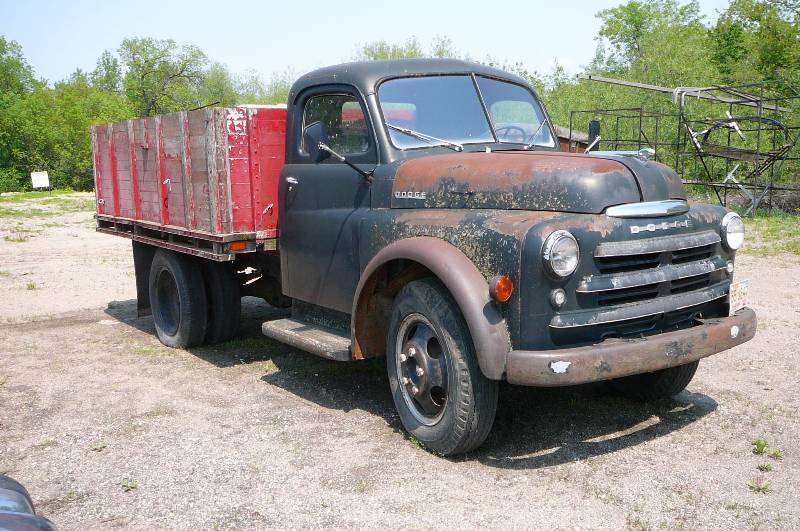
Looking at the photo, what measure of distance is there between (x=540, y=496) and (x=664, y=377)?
5.03 ft

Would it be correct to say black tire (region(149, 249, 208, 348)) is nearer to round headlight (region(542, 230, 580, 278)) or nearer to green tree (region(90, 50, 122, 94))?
round headlight (region(542, 230, 580, 278))

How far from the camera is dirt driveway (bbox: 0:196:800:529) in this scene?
353 cm

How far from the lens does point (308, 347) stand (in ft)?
16.0

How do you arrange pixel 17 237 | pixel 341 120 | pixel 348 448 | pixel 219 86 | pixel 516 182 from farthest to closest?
pixel 219 86, pixel 17 237, pixel 341 120, pixel 348 448, pixel 516 182

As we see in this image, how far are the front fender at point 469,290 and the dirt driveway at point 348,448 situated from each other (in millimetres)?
677

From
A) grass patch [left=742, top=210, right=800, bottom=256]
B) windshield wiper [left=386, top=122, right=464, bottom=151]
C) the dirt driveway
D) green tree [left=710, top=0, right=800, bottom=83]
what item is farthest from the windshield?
green tree [left=710, top=0, right=800, bottom=83]

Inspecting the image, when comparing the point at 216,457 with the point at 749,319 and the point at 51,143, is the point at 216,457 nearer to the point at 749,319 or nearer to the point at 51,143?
the point at 749,319

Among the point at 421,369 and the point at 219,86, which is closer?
the point at 421,369

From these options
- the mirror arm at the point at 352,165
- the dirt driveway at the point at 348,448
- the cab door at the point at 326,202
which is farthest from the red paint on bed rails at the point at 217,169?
the dirt driveway at the point at 348,448

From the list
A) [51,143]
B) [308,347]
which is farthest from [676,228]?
[51,143]

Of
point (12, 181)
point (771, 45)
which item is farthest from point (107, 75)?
point (771, 45)

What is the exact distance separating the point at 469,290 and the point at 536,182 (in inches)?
26.9

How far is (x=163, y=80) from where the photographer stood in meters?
49.9

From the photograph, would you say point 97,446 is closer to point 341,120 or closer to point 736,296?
point 341,120
